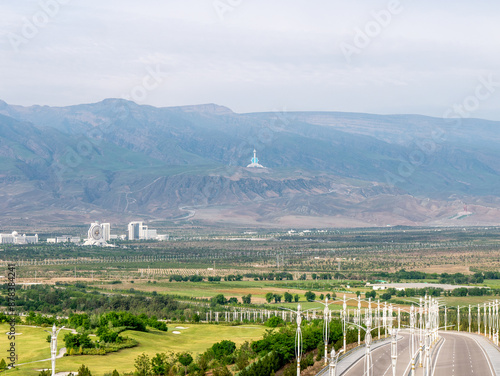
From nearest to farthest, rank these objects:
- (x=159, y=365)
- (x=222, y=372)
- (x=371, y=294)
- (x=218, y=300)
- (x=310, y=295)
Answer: (x=222, y=372) < (x=159, y=365) < (x=218, y=300) < (x=310, y=295) < (x=371, y=294)

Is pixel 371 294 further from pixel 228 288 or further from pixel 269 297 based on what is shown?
pixel 228 288

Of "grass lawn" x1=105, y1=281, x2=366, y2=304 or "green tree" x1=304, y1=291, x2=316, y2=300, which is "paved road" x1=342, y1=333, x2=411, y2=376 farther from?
"grass lawn" x1=105, y1=281, x2=366, y2=304

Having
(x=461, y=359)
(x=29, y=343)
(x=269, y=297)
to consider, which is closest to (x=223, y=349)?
(x=29, y=343)

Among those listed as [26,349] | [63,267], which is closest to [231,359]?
[26,349]

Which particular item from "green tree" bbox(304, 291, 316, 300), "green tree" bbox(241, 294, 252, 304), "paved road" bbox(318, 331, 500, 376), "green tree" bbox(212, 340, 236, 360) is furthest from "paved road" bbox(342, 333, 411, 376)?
"green tree" bbox(304, 291, 316, 300)

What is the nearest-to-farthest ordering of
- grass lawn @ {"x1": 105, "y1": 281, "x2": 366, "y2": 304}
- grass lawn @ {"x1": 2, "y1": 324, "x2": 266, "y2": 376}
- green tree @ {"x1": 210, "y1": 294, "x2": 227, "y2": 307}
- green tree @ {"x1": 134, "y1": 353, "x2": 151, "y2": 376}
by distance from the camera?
green tree @ {"x1": 134, "y1": 353, "x2": 151, "y2": 376} → grass lawn @ {"x1": 2, "y1": 324, "x2": 266, "y2": 376} → green tree @ {"x1": 210, "y1": 294, "x2": 227, "y2": 307} → grass lawn @ {"x1": 105, "y1": 281, "x2": 366, "y2": 304}

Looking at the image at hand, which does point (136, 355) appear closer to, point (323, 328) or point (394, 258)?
point (323, 328)
